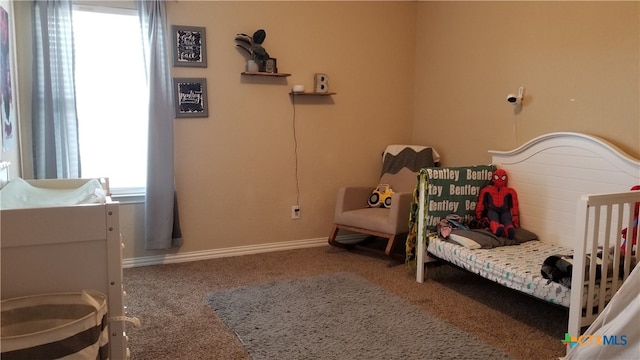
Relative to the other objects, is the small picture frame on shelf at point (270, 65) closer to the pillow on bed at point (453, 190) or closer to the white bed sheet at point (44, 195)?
the pillow on bed at point (453, 190)

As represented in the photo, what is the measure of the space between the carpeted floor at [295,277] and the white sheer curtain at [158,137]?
30cm

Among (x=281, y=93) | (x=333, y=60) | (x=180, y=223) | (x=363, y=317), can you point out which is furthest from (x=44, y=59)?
(x=363, y=317)

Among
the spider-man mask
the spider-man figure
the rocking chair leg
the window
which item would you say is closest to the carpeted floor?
the rocking chair leg

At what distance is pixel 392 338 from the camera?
2.27m

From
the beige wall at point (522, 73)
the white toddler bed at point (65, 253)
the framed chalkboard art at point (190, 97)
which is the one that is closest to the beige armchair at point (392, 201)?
the beige wall at point (522, 73)

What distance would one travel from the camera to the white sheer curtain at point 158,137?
3.25 m

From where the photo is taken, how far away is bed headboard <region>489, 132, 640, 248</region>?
2537mm

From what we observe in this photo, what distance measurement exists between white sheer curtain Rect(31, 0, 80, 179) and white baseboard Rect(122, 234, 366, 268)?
822 mm

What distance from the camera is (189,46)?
3.43 meters

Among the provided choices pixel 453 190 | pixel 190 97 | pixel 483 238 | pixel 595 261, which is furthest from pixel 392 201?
pixel 190 97

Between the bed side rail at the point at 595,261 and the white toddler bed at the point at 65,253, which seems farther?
the bed side rail at the point at 595,261

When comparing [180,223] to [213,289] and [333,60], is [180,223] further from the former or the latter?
[333,60]

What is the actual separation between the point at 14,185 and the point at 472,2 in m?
3.28
